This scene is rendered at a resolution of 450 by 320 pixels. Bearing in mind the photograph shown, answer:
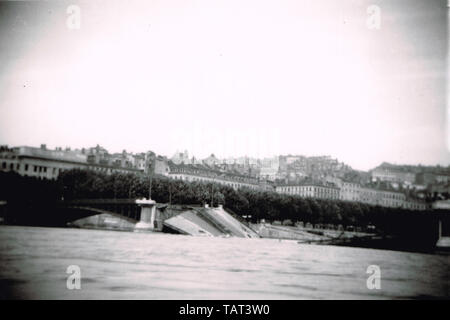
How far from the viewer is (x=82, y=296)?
3.32 meters

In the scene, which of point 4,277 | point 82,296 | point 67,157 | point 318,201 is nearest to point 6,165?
point 67,157

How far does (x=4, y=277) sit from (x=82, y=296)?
110 cm

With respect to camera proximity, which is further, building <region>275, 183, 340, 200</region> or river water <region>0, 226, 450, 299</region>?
building <region>275, 183, 340, 200</region>

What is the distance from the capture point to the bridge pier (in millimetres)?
12798

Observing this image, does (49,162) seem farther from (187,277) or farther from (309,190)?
(309,190)

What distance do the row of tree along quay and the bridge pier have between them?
51cm

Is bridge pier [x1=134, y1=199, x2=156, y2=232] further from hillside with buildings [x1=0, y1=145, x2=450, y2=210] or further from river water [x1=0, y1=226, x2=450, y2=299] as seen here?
river water [x1=0, y1=226, x2=450, y2=299]

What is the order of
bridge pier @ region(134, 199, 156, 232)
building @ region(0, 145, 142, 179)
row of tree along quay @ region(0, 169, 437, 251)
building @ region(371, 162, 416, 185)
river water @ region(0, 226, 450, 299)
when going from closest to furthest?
river water @ region(0, 226, 450, 299), building @ region(371, 162, 416, 185), building @ region(0, 145, 142, 179), row of tree along quay @ region(0, 169, 437, 251), bridge pier @ region(134, 199, 156, 232)

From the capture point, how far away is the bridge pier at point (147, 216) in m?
12.8

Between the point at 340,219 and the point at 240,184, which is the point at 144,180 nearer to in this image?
the point at 240,184

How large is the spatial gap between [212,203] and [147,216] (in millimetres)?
1684

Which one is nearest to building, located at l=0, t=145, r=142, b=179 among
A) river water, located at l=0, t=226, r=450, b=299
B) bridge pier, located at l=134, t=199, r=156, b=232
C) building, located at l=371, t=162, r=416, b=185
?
river water, located at l=0, t=226, r=450, b=299

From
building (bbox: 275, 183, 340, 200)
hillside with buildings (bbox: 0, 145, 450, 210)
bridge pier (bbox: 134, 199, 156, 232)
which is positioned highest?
hillside with buildings (bbox: 0, 145, 450, 210)

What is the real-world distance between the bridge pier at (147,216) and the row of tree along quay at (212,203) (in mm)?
509
